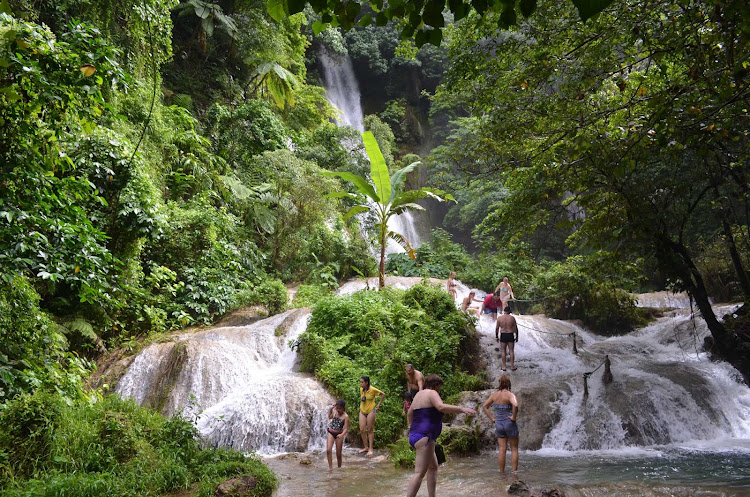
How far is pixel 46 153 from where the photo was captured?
599 cm

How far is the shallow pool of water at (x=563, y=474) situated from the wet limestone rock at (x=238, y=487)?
0.57m

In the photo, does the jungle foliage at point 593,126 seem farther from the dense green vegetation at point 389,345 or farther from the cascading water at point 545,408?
the dense green vegetation at point 389,345

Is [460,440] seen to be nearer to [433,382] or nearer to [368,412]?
[368,412]

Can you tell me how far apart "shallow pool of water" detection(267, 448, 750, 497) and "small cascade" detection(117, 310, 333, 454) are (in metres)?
0.90

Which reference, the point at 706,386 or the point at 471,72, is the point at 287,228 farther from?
the point at 706,386

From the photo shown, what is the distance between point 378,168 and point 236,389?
6698 millimetres

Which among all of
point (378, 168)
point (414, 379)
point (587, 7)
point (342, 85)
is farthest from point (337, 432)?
point (342, 85)

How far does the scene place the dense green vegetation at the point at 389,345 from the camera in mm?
9891

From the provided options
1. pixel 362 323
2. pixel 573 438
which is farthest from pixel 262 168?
pixel 573 438

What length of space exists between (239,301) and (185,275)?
1.76 metres

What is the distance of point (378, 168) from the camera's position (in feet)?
43.2

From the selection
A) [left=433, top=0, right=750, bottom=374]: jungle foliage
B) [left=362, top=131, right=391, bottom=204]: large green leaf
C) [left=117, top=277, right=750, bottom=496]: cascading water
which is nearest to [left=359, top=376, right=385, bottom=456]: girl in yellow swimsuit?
[left=117, top=277, right=750, bottom=496]: cascading water

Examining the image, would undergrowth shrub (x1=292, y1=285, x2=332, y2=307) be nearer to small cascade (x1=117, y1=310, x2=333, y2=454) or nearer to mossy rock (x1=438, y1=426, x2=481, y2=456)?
small cascade (x1=117, y1=310, x2=333, y2=454)

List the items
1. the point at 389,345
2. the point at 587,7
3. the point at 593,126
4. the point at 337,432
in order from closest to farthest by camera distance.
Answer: the point at 587,7, the point at 593,126, the point at 337,432, the point at 389,345
